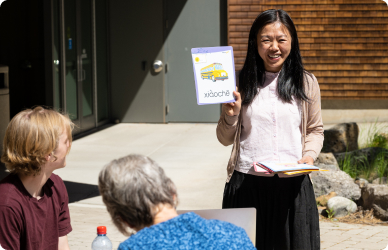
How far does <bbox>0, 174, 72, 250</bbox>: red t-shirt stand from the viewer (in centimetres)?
229

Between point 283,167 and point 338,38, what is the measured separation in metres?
9.04

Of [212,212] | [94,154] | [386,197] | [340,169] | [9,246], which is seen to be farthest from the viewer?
[94,154]

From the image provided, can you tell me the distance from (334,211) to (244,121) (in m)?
2.84

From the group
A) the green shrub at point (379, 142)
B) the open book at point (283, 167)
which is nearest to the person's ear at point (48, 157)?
the open book at point (283, 167)

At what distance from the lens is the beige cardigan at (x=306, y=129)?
2975 mm

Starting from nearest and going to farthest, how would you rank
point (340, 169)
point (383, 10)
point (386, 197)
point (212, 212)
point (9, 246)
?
point (212, 212)
point (9, 246)
point (386, 197)
point (340, 169)
point (383, 10)

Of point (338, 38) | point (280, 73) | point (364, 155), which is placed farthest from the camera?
point (338, 38)

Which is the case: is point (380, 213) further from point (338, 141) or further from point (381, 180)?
point (338, 141)

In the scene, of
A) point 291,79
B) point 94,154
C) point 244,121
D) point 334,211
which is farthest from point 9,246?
point 94,154

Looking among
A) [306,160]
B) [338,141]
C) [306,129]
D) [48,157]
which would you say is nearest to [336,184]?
[338,141]

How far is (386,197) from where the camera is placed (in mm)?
5273

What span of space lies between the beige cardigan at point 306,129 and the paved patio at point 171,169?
1.98m

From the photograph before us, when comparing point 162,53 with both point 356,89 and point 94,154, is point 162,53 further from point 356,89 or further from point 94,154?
point 356,89

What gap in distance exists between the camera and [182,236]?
154 centimetres
